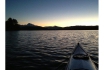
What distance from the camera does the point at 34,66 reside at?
438 cm

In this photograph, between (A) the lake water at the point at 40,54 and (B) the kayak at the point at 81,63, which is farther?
(A) the lake water at the point at 40,54

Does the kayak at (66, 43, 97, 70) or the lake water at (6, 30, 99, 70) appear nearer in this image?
the kayak at (66, 43, 97, 70)

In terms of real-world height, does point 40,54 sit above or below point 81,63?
below

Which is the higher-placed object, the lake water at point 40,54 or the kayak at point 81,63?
the kayak at point 81,63

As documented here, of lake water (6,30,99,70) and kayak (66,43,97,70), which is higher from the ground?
kayak (66,43,97,70)

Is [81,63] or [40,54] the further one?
[40,54]
